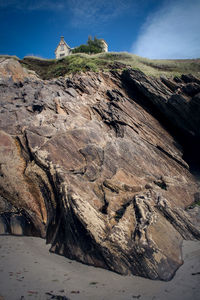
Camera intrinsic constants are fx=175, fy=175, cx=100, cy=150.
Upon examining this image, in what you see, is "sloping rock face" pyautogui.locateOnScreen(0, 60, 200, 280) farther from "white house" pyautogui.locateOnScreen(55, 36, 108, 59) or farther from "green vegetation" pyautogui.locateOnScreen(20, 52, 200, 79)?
"white house" pyautogui.locateOnScreen(55, 36, 108, 59)

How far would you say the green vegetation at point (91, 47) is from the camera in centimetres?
5975

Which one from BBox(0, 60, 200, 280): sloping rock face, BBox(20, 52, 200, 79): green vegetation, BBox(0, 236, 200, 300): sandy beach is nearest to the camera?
BBox(0, 236, 200, 300): sandy beach

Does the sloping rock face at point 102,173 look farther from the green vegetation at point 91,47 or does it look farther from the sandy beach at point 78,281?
the green vegetation at point 91,47

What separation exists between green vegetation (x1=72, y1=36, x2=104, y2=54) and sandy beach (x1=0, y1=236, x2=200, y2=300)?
63.1 m

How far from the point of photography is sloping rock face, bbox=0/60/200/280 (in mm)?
9828

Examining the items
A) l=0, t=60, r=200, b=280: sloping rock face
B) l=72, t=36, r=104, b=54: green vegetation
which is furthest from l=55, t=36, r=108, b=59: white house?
l=0, t=60, r=200, b=280: sloping rock face

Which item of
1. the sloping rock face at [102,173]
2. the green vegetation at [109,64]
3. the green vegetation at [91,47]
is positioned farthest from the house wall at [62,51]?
the sloping rock face at [102,173]

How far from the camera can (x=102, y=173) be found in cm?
1471

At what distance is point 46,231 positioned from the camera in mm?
12562

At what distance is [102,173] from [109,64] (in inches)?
1128

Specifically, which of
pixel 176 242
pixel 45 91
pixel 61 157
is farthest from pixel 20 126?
pixel 176 242

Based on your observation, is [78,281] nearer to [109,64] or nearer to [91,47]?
[109,64]

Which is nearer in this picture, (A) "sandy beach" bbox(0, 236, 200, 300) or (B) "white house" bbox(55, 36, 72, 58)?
(A) "sandy beach" bbox(0, 236, 200, 300)

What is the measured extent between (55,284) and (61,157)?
8.54m
